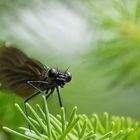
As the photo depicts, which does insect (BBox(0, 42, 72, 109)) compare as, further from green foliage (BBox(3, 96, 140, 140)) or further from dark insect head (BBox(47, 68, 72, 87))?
green foliage (BBox(3, 96, 140, 140))

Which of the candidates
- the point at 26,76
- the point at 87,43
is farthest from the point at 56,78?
the point at 87,43

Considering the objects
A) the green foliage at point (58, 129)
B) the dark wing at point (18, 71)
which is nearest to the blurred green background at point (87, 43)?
the dark wing at point (18, 71)

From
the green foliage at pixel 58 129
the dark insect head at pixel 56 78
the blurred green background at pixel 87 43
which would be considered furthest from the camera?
the blurred green background at pixel 87 43

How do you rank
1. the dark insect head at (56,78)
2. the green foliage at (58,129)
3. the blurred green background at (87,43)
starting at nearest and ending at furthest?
the green foliage at (58,129) < the dark insect head at (56,78) < the blurred green background at (87,43)

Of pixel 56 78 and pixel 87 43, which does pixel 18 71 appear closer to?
pixel 56 78

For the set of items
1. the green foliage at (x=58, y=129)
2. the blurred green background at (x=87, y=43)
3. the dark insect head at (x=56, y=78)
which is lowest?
the green foliage at (x=58, y=129)

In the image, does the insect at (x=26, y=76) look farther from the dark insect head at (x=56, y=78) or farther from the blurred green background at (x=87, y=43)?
the blurred green background at (x=87, y=43)

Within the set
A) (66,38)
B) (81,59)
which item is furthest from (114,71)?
(66,38)
